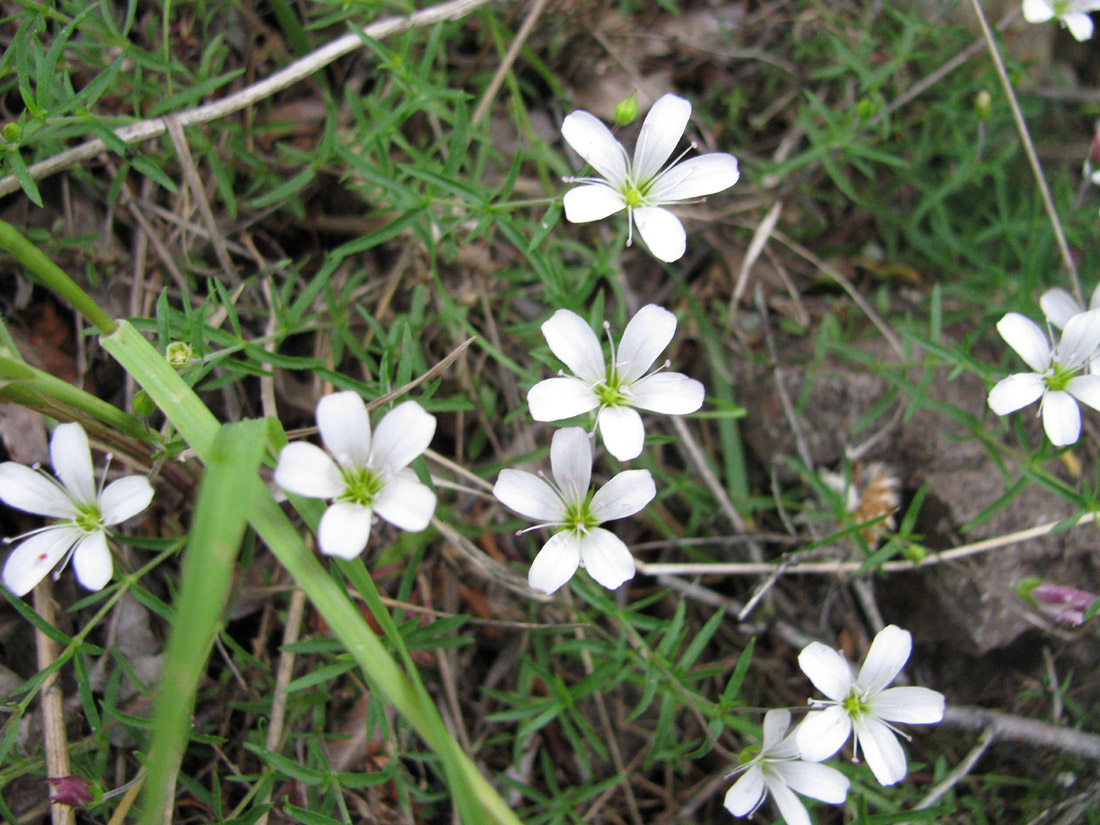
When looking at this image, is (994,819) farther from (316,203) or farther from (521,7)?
(521,7)

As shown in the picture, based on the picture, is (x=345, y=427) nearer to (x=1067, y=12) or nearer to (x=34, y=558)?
(x=34, y=558)

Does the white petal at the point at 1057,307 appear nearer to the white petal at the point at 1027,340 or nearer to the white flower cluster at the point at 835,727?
the white petal at the point at 1027,340

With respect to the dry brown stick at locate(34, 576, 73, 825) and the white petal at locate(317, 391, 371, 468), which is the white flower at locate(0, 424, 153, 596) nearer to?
the dry brown stick at locate(34, 576, 73, 825)

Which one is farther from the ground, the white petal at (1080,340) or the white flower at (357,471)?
the white flower at (357,471)

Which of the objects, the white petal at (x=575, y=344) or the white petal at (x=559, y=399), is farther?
the white petal at (x=575, y=344)

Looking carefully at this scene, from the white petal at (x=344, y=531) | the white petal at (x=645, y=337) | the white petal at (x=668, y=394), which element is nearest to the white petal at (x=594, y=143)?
the white petal at (x=645, y=337)

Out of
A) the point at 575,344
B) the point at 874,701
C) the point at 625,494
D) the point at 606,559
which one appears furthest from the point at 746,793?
the point at 575,344
